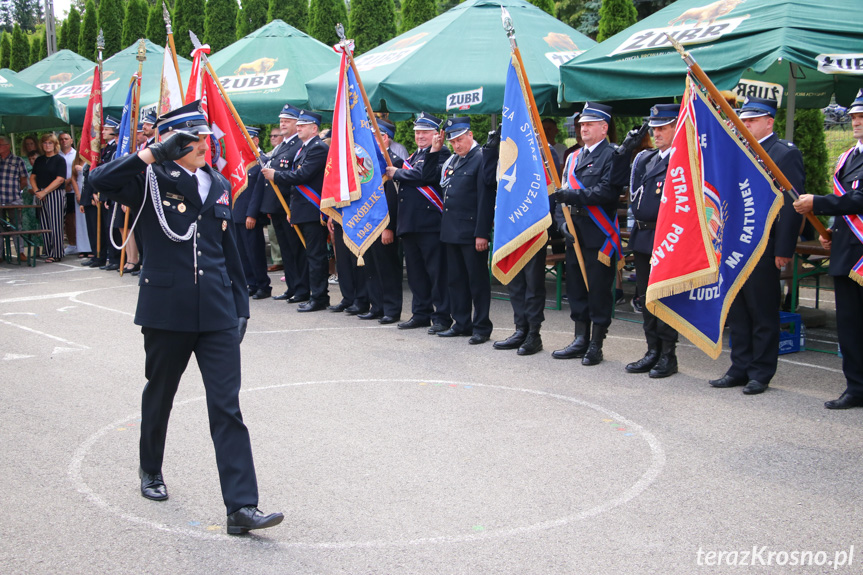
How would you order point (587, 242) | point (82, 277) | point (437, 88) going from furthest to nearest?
point (82, 277) → point (437, 88) → point (587, 242)

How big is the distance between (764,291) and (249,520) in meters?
4.46

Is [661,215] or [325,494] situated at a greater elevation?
[661,215]

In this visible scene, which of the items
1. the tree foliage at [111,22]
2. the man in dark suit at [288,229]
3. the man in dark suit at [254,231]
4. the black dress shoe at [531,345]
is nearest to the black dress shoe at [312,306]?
the man in dark suit at [288,229]

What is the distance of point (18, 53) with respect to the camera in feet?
112

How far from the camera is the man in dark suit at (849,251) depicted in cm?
627

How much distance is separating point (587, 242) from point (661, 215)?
3.91 ft

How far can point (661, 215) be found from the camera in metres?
6.78

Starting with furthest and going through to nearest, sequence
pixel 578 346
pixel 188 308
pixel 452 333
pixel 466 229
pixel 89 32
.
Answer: pixel 89 32, pixel 452 333, pixel 466 229, pixel 578 346, pixel 188 308

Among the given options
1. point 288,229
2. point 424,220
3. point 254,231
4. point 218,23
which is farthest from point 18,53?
point 424,220

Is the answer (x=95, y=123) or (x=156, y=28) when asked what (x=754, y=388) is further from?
(x=156, y=28)

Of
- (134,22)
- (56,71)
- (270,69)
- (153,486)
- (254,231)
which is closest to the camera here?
(153,486)

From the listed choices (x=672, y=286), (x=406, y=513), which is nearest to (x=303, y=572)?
(x=406, y=513)

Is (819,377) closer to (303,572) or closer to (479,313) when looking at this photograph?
(479,313)

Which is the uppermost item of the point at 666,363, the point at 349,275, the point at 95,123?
the point at 95,123
